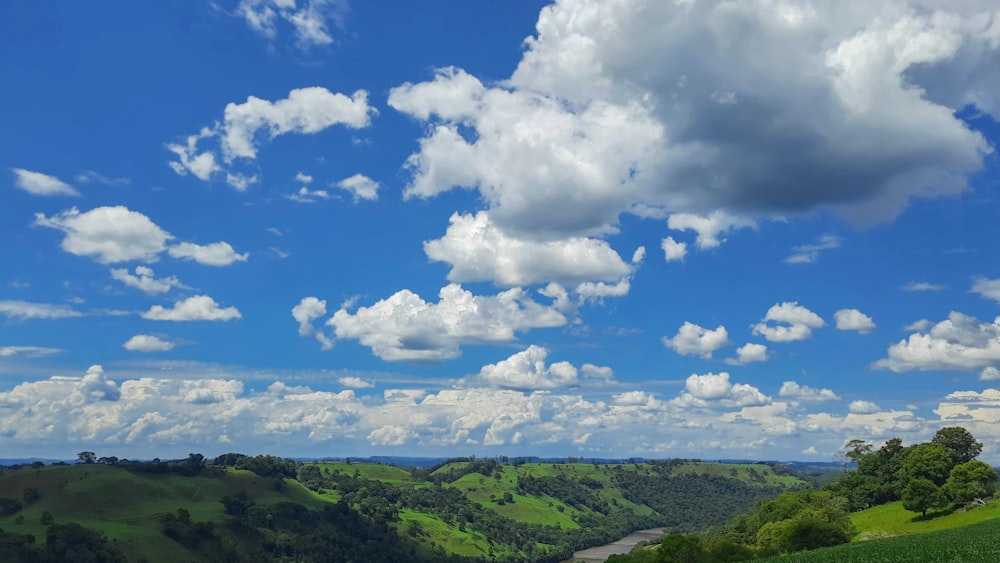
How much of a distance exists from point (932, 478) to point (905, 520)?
2085 cm

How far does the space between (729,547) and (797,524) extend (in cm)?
1713

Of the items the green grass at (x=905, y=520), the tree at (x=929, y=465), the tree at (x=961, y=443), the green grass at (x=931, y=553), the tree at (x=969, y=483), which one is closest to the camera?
the green grass at (x=931, y=553)

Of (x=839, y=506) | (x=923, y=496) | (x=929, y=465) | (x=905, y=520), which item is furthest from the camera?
(x=839, y=506)

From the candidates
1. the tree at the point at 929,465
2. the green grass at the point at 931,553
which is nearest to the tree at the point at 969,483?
the tree at the point at 929,465

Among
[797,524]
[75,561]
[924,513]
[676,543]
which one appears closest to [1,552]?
[75,561]

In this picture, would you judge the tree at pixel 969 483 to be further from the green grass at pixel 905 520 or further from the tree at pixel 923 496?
the green grass at pixel 905 520

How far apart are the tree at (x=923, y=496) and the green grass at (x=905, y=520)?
2429mm

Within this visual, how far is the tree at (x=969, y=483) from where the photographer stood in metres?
133

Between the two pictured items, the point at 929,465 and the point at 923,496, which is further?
the point at 929,465

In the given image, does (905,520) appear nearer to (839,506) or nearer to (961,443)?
(839,506)

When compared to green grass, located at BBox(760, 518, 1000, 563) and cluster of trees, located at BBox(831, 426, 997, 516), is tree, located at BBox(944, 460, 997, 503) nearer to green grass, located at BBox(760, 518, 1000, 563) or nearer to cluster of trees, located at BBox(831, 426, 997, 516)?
cluster of trees, located at BBox(831, 426, 997, 516)

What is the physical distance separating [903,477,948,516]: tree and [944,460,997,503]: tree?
7.52 feet

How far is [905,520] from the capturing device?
143875mm

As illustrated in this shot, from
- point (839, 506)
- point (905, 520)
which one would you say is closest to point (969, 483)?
point (905, 520)
